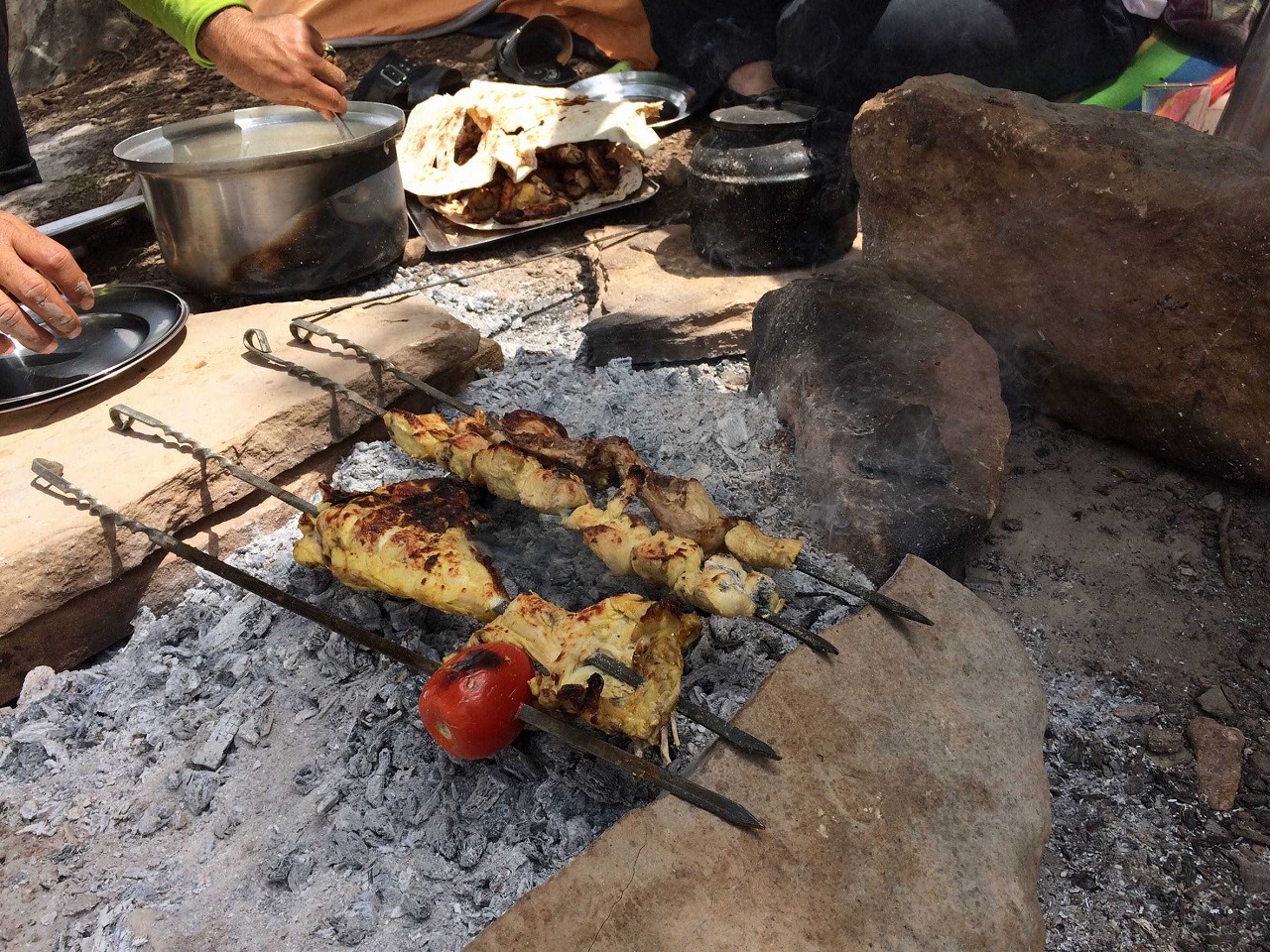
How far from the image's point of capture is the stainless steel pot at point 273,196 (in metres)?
3.92

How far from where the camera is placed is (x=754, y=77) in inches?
245

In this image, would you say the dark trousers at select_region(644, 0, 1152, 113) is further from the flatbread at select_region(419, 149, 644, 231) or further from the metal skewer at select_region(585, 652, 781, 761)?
the metal skewer at select_region(585, 652, 781, 761)

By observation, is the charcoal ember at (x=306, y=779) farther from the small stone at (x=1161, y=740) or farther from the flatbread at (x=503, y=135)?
the flatbread at (x=503, y=135)

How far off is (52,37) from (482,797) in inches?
427

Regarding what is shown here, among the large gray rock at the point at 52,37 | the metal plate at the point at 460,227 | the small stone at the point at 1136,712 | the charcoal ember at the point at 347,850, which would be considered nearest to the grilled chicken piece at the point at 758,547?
the small stone at the point at 1136,712

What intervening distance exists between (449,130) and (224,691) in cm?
430

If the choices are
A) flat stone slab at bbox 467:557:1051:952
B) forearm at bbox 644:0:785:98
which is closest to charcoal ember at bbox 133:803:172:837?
flat stone slab at bbox 467:557:1051:952

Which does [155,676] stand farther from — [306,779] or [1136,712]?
[1136,712]

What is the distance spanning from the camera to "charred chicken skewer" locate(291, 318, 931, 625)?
2.24 metres

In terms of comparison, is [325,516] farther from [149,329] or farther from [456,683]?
[149,329]

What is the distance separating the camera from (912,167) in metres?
3.49

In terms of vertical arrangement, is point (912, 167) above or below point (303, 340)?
above

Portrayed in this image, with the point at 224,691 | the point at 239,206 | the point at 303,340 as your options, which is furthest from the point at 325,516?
the point at 239,206

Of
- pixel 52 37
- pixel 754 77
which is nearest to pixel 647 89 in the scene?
pixel 754 77
